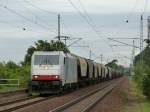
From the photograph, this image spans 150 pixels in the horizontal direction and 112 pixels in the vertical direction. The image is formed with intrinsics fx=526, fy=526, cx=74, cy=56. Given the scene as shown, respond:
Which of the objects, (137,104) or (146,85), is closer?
(137,104)

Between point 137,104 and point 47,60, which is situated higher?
point 47,60

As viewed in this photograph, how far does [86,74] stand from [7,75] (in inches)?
357

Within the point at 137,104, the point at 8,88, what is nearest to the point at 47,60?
the point at 137,104

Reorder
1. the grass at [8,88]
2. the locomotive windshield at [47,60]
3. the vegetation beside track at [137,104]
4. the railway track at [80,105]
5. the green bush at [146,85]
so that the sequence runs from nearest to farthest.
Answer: the railway track at [80,105] < the vegetation beside track at [137,104] < the green bush at [146,85] < the locomotive windshield at [47,60] < the grass at [8,88]

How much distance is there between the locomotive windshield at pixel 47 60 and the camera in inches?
1475

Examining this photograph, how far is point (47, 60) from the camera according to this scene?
37.7 metres

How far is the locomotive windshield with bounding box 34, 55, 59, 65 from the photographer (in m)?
37.5

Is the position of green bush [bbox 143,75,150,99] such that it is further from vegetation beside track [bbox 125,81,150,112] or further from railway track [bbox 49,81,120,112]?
railway track [bbox 49,81,120,112]

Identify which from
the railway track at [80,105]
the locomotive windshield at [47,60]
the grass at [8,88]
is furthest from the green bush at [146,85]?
the grass at [8,88]

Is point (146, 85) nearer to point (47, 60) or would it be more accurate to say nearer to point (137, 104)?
point (137, 104)

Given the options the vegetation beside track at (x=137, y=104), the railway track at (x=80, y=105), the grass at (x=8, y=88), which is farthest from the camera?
the grass at (x=8, y=88)

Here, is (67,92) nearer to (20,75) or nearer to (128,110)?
(20,75)

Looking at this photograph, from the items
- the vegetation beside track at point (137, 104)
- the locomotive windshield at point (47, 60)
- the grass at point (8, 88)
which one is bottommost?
the vegetation beside track at point (137, 104)

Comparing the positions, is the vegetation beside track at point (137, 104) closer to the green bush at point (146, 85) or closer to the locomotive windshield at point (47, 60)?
the green bush at point (146, 85)
